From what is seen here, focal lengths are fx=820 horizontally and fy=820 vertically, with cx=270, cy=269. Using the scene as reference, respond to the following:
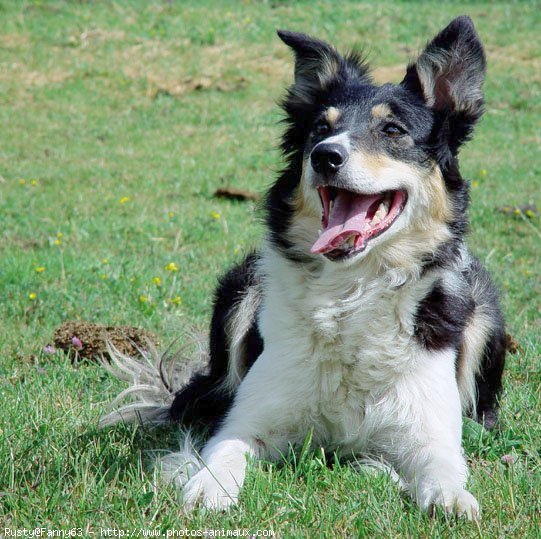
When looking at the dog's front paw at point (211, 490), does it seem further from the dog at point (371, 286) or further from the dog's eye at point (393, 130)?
the dog's eye at point (393, 130)

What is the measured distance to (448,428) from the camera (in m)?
3.40

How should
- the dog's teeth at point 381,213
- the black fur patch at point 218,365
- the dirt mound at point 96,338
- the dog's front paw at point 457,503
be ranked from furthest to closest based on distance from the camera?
the dirt mound at point 96,338 < the black fur patch at point 218,365 < the dog's teeth at point 381,213 < the dog's front paw at point 457,503

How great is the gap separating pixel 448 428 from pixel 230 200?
5.55 m

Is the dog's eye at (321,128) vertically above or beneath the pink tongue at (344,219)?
above

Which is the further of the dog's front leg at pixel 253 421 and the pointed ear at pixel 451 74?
the pointed ear at pixel 451 74

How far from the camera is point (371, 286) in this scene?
11.7 feet

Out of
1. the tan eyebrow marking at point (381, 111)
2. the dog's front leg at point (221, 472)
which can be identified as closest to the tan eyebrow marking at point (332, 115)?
the tan eyebrow marking at point (381, 111)

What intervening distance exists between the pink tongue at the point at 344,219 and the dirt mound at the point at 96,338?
1.78m

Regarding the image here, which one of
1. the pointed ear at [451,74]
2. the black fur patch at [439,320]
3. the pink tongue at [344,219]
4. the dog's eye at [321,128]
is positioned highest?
the pointed ear at [451,74]

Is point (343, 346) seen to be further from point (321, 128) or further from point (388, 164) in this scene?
point (321, 128)

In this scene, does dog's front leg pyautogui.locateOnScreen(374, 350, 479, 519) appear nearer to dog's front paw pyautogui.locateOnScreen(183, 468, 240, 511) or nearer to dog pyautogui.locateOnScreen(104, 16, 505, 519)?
dog pyautogui.locateOnScreen(104, 16, 505, 519)

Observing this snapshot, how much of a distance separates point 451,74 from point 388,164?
0.58 meters

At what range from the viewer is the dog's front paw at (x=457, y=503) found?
290 cm

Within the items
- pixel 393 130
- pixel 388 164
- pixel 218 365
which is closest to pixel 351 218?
pixel 388 164
